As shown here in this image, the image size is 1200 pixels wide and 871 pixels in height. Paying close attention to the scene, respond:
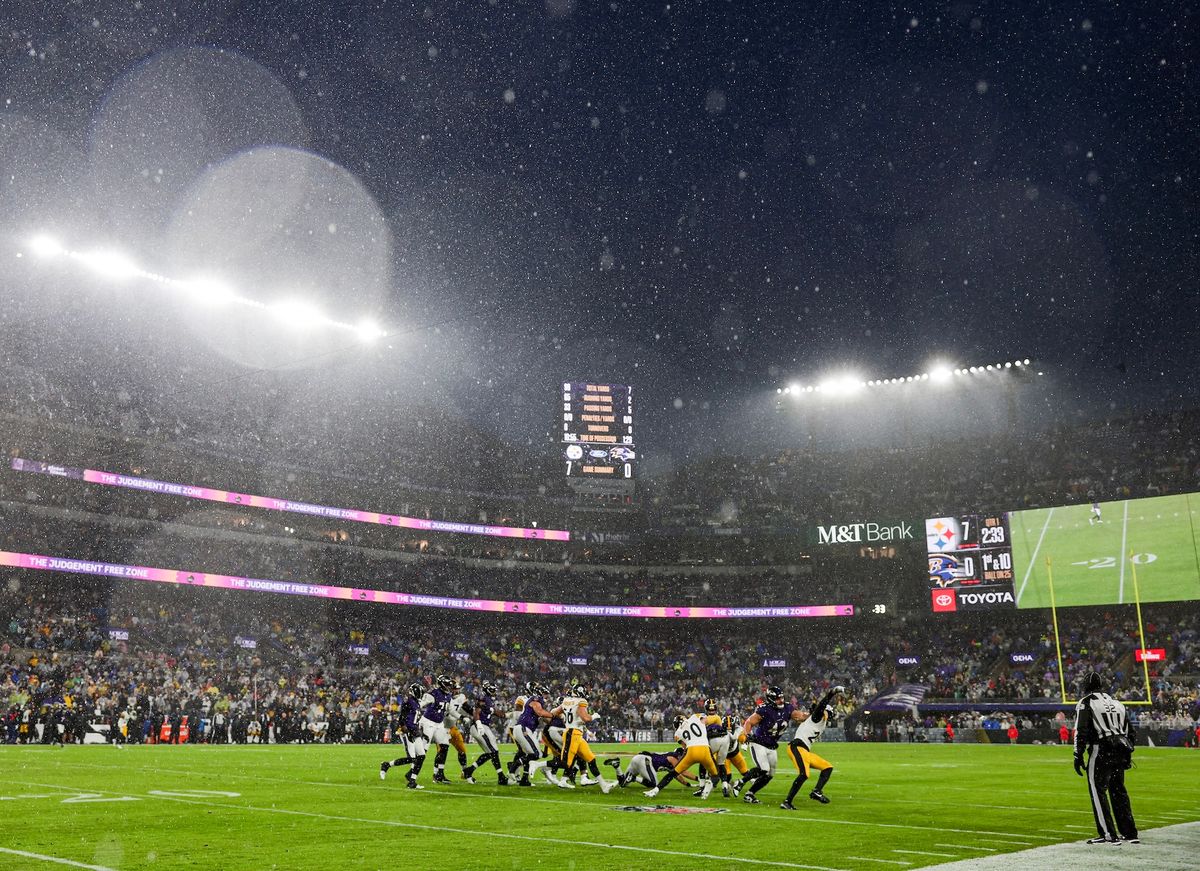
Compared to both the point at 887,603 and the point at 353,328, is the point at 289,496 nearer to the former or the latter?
the point at 353,328

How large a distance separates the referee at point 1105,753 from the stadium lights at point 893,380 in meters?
55.4

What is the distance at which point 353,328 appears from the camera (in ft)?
202

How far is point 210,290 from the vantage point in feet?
A: 176

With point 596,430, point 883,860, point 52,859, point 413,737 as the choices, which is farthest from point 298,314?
point 883,860

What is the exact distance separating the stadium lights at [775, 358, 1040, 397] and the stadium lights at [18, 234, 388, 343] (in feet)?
95.0

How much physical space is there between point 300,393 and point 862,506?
38.9 meters

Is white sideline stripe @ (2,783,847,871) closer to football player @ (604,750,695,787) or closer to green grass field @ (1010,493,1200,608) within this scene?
football player @ (604,750,695,787)

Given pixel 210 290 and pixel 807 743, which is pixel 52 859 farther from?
pixel 210 290

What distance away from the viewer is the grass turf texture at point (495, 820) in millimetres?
10469

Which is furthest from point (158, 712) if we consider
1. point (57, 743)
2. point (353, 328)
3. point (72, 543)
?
point (353, 328)

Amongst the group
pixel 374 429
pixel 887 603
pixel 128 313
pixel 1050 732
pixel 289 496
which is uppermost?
pixel 128 313

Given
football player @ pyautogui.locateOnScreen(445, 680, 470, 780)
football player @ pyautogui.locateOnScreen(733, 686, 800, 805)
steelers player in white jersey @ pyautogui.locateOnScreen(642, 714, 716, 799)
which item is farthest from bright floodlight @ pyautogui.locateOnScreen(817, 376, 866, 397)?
football player @ pyautogui.locateOnScreen(733, 686, 800, 805)

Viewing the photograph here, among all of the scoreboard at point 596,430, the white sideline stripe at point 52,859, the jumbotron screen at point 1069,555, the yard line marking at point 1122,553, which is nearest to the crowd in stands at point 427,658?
the jumbotron screen at point 1069,555

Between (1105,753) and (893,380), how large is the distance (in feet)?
193
